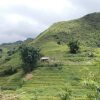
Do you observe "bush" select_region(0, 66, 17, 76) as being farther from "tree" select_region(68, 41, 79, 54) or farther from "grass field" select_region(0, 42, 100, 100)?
"tree" select_region(68, 41, 79, 54)

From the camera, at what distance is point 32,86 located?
101 m

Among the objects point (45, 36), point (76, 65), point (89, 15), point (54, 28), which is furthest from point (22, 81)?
point (89, 15)

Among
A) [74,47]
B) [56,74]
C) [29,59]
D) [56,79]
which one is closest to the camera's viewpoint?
[56,79]

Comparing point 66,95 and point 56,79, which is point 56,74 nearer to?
point 56,79

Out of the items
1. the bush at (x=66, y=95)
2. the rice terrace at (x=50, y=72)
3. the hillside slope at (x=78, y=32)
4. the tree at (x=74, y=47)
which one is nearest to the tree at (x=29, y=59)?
the rice terrace at (x=50, y=72)

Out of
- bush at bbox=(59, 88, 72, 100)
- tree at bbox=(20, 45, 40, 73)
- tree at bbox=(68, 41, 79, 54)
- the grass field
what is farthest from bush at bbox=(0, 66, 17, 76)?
bush at bbox=(59, 88, 72, 100)

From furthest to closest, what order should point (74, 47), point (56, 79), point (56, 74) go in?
1. point (74, 47)
2. point (56, 74)
3. point (56, 79)

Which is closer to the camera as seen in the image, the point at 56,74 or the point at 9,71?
the point at 56,74

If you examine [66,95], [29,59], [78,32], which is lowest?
[66,95]

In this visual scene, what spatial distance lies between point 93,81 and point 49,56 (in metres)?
89.0

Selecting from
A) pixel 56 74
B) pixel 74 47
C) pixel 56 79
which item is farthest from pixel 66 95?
pixel 74 47

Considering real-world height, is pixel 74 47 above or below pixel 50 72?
above

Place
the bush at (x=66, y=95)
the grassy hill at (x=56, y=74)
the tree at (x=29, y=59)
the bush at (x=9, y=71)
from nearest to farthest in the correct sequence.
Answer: the bush at (x=66, y=95)
the grassy hill at (x=56, y=74)
the tree at (x=29, y=59)
the bush at (x=9, y=71)

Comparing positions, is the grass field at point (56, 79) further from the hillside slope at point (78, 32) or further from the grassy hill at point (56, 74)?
the hillside slope at point (78, 32)
